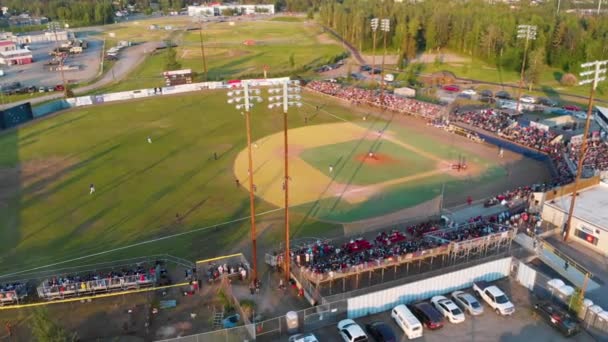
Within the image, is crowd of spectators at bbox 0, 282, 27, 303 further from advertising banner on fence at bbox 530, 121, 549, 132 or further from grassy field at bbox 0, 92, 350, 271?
advertising banner on fence at bbox 530, 121, 549, 132

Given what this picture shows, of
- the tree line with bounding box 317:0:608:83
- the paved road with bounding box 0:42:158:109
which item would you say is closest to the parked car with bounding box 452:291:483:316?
the tree line with bounding box 317:0:608:83

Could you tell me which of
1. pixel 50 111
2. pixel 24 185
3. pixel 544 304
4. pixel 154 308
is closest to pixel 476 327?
pixel 544 304

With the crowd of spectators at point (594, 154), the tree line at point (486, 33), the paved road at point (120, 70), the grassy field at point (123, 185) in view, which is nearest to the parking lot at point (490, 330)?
the grassy field at point (123, 185)

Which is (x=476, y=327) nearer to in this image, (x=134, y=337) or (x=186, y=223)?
(x=134, y=337)

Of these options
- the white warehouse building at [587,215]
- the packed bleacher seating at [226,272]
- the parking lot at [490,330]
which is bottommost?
the parking lot at [490,330]

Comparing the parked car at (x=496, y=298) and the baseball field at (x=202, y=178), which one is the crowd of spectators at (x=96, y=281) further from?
the parked car at (x=496, y=298)

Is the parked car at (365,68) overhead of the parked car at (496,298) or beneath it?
overhead
